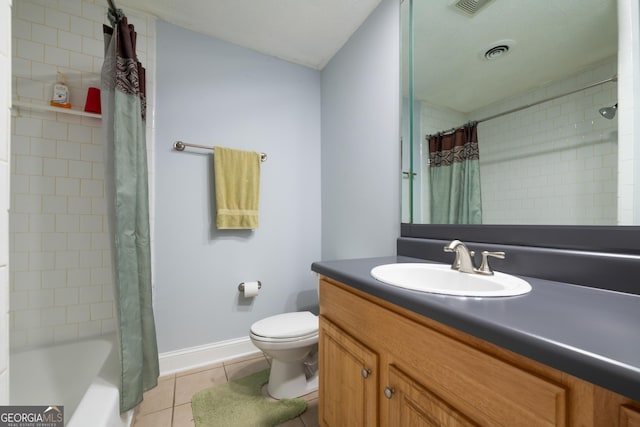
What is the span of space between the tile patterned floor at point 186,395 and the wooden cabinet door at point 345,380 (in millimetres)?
334

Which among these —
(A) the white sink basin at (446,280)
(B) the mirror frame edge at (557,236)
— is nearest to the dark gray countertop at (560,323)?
(A) the white sink basin at (446,280)

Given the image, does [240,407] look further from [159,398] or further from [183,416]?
[159,398]

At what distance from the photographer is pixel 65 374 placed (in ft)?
4.15

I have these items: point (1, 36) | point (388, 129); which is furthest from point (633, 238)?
point (1, 36)

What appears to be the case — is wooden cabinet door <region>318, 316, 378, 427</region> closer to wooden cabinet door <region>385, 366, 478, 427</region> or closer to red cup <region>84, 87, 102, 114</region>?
wooden cabinet door <region>385, 366, 478, 427</region>

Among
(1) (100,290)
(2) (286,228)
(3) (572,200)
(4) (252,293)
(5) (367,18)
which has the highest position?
(5) (367,18)

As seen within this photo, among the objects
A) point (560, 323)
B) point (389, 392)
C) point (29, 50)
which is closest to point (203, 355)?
A: point (389, 392)

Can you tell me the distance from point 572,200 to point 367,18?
1560 millimetres

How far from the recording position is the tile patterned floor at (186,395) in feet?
3.99

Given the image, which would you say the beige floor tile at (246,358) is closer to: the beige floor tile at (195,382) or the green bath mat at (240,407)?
the beige floor tile at (195,382)

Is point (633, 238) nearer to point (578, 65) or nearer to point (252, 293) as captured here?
point (578, 65)

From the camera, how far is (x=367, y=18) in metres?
1.62

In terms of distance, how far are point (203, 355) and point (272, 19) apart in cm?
228

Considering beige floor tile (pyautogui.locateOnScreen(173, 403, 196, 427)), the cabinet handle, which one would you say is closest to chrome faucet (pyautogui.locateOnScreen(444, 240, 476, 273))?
the cabinet handle
